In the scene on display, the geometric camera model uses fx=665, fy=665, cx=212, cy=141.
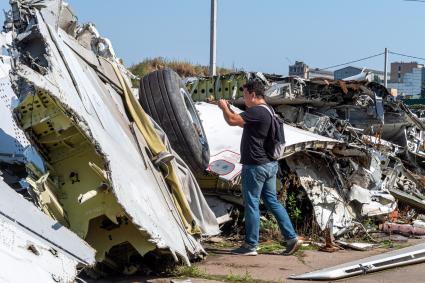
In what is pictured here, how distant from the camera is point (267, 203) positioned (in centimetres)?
636

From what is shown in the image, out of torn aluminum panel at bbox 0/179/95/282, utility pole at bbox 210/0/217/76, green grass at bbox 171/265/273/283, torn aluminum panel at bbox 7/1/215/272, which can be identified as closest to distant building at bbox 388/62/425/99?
utility pole at bbox 210/0/217/76

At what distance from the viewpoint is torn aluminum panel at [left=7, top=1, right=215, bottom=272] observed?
4434 millimetres

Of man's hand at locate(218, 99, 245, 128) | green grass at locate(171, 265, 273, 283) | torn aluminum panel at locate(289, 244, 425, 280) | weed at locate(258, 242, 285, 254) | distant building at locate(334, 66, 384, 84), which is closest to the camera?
green grass at locate(171, 265, 273, 283)

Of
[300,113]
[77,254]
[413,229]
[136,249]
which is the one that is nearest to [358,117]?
[300,113]

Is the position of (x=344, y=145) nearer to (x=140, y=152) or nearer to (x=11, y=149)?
(x=140, y=152)

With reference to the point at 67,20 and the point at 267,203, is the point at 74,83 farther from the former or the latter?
the point at 267,203

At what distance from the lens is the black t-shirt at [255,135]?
620 centimetres

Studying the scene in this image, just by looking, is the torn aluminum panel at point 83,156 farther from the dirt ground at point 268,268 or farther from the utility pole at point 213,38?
the utility pole at point 213,38

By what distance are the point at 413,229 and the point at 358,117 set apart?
2.31 m

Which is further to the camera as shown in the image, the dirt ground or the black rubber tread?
the black rubber tread

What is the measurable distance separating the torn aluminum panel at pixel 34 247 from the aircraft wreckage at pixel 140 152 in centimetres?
18

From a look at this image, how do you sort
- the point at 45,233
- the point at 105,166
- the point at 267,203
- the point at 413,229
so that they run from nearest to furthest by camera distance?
the point at 45,233 → the point at 105,166 → the point at 267,203 → the point at 413,229

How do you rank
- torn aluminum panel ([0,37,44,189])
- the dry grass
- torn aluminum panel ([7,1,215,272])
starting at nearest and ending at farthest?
torn aluminum panel ([7,1,215,272]) < torn aluminum panel ([0,37,44,189]) < the dry grass

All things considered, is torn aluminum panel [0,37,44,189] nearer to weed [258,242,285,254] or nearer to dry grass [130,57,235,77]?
weed [258,242,285,254]
